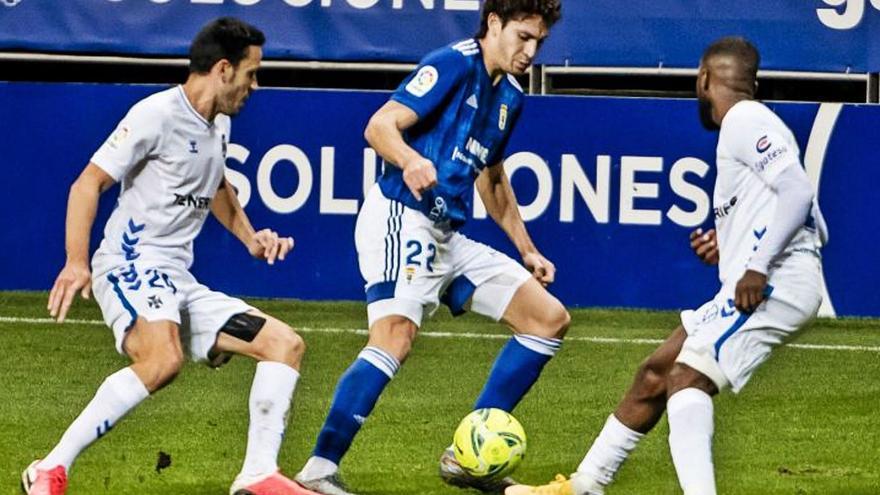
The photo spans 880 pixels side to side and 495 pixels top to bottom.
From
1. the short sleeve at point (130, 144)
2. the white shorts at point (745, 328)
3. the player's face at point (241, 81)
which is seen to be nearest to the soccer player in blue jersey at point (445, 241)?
the player's face at point (241, 81)

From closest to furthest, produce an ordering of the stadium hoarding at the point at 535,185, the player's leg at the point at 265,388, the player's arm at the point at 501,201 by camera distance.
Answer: the player's leg at the point at 265,388, the player's arm at the point at 501,201, the stadium hoarding at the point at 535,185

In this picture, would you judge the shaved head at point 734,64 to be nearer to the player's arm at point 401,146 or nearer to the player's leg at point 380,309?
the player's arm at point 401,146

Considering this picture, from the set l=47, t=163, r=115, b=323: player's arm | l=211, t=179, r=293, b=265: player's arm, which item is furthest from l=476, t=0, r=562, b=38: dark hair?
l=47, t=163, r=115, b=323: player's arm

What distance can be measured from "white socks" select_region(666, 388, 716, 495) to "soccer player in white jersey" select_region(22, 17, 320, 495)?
1341 millimetres

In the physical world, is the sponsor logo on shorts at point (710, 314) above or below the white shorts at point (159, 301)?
above

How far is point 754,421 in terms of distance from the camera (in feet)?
30.7

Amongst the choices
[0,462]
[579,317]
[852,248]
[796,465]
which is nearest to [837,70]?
[852,248]

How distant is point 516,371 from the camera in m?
7.76

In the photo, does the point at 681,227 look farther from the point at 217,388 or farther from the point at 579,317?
the point at 217,388

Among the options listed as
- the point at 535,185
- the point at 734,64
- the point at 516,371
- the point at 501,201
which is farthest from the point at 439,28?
the point at 734,64

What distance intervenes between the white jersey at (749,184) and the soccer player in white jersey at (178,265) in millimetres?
1578

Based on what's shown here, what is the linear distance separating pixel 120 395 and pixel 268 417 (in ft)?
1.69

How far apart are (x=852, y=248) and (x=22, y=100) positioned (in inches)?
228

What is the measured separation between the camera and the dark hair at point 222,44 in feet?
23.1
